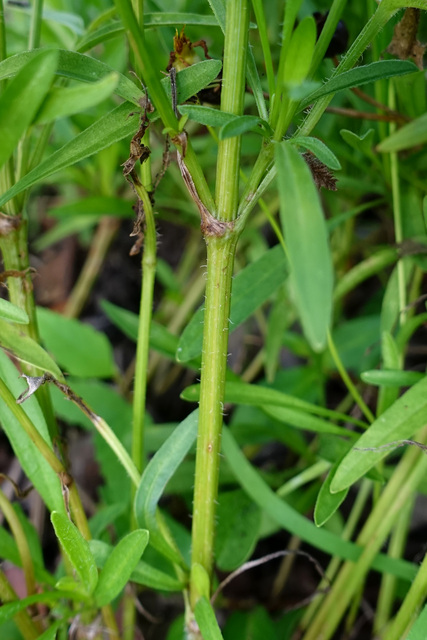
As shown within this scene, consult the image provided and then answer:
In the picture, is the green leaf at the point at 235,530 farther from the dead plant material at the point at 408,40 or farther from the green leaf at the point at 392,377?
the dead plant material at the point at 408,40

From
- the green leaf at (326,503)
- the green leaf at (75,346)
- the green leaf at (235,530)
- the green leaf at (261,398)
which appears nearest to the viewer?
the green leaf at (326,503)

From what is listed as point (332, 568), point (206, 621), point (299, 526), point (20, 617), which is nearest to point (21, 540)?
point (20, 617)

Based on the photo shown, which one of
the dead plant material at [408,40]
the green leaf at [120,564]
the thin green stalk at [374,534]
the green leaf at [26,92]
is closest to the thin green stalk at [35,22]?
the green leaf at [26,92]

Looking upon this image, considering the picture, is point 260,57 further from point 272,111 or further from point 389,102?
point 272,111

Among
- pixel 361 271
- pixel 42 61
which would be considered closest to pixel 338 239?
pixel 361 271

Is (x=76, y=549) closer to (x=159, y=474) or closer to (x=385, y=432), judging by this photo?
(x=159, y=474)

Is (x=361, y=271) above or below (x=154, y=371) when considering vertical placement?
above
